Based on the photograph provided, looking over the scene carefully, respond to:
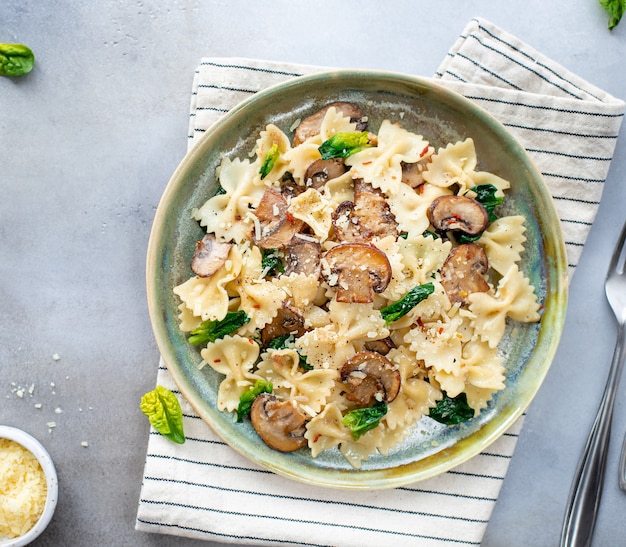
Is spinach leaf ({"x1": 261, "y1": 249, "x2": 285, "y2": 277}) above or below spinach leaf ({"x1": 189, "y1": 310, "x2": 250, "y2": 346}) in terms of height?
above

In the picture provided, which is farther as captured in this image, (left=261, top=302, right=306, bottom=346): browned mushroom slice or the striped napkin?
the striped napkin

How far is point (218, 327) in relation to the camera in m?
4.03

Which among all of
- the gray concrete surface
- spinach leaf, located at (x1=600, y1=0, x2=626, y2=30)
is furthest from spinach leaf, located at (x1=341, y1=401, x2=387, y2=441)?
spinach leaf, located at (x1=600, y1=0, x2=626, y2=30)

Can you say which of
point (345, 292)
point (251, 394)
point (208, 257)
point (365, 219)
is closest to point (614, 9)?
point (365, 219)

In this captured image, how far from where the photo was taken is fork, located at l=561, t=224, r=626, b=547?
4402 mm

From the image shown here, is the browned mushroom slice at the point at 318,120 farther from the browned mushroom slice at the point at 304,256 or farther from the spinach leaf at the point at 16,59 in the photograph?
the spinach leaf at the point at 16,59

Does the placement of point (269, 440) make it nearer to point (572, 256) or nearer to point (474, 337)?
point (474, 337)

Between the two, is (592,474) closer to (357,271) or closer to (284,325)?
(357,271)

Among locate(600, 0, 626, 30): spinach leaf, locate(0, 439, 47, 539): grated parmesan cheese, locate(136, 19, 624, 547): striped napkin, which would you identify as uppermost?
locate(600, 0, 626, 30): spinach leaf

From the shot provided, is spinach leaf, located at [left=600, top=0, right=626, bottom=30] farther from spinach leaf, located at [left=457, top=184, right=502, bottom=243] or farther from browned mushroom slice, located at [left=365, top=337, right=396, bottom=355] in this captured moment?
browned mushroom slice, located at [left=365, top=337, right=396, bottom=355]

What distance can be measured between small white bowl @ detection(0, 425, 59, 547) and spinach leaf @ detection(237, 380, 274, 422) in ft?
4.64

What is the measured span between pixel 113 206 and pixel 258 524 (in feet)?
8.23

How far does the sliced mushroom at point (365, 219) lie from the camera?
13.0 feet

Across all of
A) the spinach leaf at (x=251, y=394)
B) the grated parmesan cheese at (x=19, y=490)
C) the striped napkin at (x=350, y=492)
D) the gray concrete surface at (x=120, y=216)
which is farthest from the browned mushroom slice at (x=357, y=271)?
the grated parmesan cheese at (x=19, y=490)
